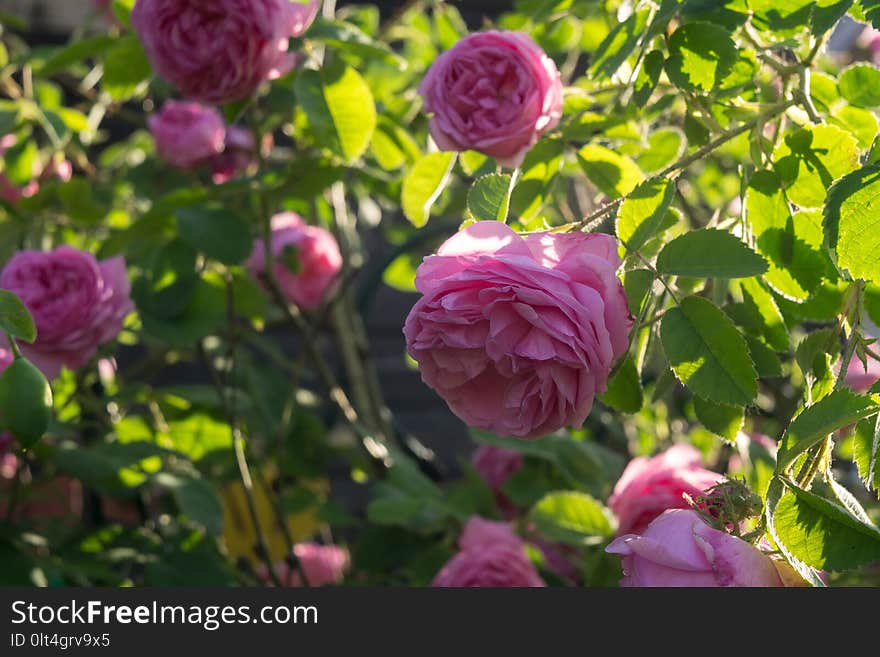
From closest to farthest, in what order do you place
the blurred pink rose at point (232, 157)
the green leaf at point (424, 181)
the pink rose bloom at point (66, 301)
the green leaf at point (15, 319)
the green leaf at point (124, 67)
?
the green leaf at point (15, 319) < the green leaf at point (424, 181) < the pink rose bloom at point (66, 301) < the green leaf at point (124, 67) < the blurred pink rose at point (232, 157)

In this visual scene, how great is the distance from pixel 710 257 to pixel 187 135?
93 centimetres

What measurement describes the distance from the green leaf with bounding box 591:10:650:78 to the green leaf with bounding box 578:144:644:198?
4.0 inches

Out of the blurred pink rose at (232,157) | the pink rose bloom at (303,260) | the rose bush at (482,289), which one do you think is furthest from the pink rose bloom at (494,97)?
the blurred pink rose at (232,157)

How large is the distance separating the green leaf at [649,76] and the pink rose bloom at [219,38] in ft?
1.15

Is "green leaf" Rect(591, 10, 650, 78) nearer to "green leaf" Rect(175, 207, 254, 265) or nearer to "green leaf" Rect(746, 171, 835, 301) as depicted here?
"green leaf" Rect(746, 171, 835, 301)

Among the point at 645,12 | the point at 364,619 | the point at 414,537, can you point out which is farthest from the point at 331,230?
the point at 364,619

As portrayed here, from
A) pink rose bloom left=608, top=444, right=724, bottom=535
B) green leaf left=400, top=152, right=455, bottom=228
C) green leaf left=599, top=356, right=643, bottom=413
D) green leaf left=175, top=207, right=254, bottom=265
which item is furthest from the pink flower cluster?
green leaf left=599, top=356, right=643, bottom=413

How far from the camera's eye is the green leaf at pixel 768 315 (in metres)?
0.66

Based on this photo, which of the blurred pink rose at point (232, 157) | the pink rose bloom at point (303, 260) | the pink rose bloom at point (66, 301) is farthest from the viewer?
the blurred pink rose at point (232, 157)

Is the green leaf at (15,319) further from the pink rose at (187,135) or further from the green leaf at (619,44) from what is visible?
the pink rose at (187,135)

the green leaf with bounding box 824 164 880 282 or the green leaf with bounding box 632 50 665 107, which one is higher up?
the green leaf with bounding box 824 164 880 282

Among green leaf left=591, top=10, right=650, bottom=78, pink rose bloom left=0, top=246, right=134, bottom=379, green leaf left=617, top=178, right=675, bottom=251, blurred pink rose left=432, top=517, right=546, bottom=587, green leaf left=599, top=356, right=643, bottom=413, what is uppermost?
green leaf left=591, top=10, right=650, bottom=78

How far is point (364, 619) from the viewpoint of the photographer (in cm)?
55

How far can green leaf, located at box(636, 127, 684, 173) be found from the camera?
901 millimetres
